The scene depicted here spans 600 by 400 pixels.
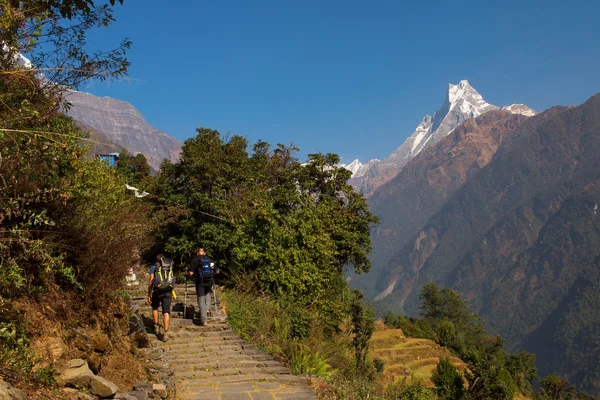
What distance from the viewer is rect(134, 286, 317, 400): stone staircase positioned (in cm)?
630

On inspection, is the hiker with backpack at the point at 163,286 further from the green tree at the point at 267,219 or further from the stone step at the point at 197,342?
the green tree at the point at 267,219

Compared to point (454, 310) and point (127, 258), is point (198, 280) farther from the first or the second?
point (454, 310)

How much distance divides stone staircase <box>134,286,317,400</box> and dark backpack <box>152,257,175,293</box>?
3.47 feet

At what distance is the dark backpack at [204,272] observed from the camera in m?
9.86

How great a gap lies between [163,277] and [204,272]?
1.27 meters

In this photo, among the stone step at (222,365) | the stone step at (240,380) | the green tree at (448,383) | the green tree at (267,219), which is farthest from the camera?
the green tree at (448,383)

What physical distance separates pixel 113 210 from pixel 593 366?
548ft

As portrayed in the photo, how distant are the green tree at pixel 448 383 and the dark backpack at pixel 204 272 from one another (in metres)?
22.8

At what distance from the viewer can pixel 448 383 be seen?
106 ft

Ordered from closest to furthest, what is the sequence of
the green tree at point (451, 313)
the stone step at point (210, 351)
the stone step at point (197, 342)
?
the stone step at point (210, 351) < the stone step at point (197, 342) < the green tree at point (451, 313)

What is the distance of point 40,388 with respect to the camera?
13.8ft

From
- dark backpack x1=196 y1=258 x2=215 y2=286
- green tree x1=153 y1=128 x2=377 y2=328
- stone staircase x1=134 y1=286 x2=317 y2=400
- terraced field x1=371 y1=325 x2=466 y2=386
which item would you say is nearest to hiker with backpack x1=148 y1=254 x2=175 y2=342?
stone staircase x1=134 y1=286 x2=317 y2=400

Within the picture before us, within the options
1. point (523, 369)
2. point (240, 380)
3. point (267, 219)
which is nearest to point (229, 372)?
point (240, 380)

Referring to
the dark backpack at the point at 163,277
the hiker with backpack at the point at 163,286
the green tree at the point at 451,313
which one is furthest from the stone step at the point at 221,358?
the green tree at the point at 451,313
